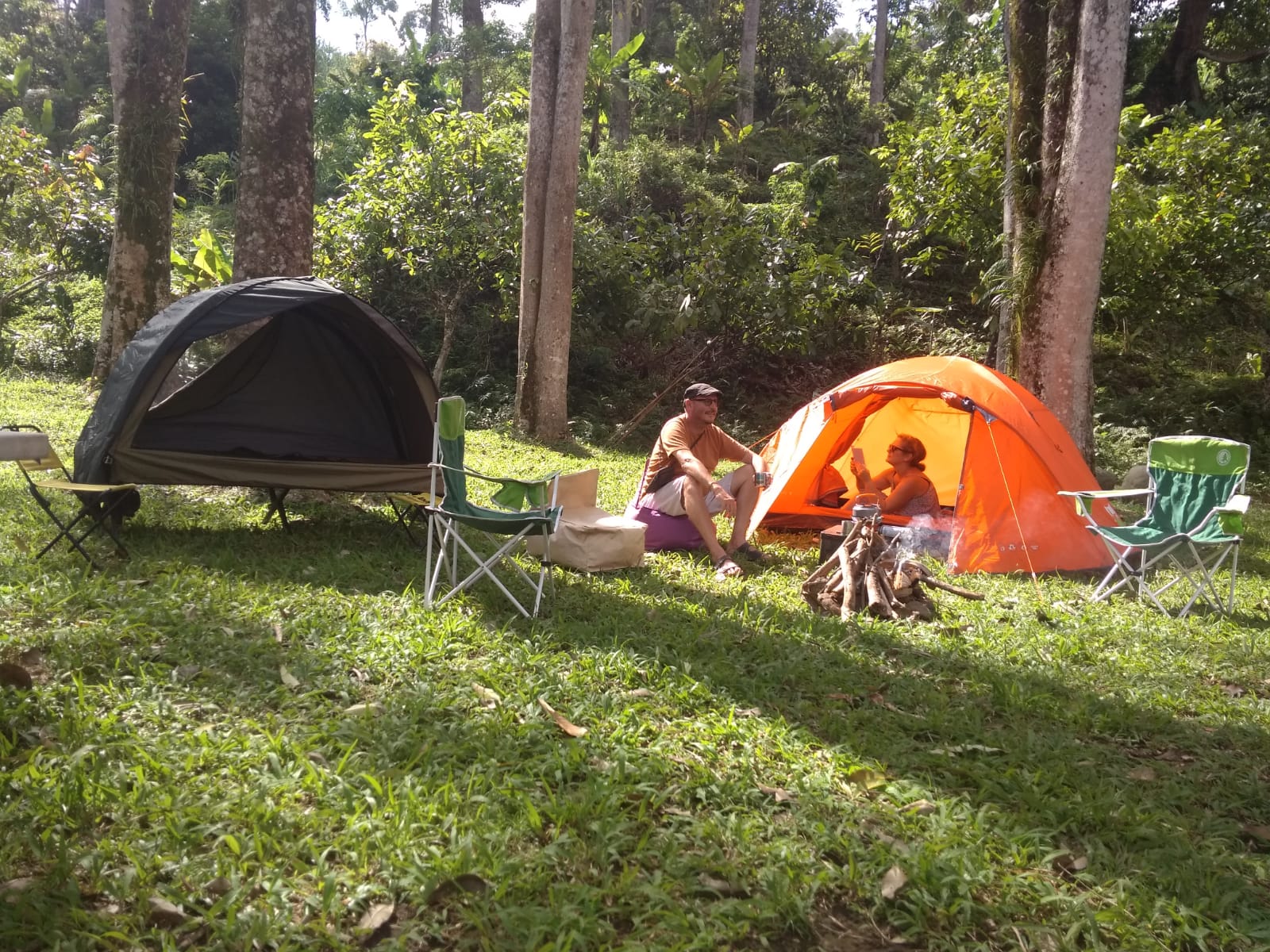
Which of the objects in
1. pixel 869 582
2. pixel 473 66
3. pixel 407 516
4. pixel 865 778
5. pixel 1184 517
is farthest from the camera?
pixel 473 66

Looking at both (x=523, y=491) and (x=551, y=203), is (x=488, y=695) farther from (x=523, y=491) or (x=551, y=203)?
(x=551, y=203)

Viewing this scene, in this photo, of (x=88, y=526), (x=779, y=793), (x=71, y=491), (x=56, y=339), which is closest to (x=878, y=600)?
(x=779, y=793)

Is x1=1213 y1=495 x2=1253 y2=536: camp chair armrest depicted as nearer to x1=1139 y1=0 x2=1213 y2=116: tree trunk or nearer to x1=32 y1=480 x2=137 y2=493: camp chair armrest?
x1=32 y1=480 x2=137 y2=493: camp chair armrest

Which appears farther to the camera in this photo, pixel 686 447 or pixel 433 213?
pixel 433 213

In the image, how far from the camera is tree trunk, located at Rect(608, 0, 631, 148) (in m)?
19.4

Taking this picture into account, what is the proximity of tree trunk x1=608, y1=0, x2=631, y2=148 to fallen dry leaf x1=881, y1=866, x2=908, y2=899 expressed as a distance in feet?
60.4

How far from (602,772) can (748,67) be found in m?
21.0

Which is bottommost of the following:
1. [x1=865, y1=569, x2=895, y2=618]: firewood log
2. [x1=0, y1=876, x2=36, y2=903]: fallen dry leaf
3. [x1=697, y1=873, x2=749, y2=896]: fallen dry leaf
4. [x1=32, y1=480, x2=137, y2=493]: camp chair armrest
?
[x1=697, y1=873, x2=749, y2=896]: fallen dry leaf

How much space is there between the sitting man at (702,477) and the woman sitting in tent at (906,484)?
119 cm

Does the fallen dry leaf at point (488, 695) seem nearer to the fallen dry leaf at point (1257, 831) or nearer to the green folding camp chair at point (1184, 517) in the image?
the fallen dry leaf at point (1257, 831)

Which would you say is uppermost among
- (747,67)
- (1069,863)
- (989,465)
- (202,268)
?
(747,67)

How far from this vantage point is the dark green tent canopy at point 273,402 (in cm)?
507

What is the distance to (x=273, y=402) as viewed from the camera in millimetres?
6301

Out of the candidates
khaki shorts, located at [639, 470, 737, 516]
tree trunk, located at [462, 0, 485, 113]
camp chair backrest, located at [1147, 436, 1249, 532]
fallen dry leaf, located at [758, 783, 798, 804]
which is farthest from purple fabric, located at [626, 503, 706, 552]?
tree trunk, located at [462, 0, 485, 113]
